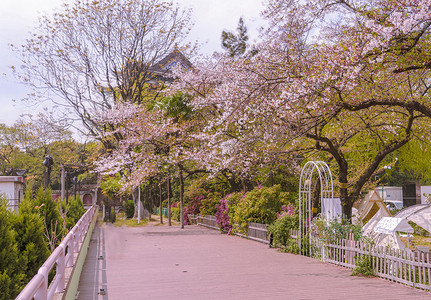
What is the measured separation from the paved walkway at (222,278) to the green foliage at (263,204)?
11.3ft

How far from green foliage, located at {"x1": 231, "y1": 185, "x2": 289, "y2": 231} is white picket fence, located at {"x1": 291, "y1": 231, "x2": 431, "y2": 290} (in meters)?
5.90

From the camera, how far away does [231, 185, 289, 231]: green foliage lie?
18375 millimetres

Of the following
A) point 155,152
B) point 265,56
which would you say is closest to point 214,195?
point 155,152

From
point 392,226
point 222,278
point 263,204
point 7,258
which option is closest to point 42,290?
point 7,258

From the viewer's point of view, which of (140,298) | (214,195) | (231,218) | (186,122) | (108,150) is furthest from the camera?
(108,150)

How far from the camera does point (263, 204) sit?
1847 centimetres

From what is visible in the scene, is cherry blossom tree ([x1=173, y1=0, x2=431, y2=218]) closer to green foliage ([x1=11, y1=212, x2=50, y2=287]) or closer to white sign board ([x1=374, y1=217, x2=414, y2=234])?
white sign board ([x1=374, y1=217, x2=414, y2=234])

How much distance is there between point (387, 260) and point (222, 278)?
3.70 meters

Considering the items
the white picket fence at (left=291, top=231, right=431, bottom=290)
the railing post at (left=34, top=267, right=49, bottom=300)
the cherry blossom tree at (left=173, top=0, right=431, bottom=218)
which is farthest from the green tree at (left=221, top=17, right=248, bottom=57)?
the railing post at (left=34, top=267, right=49, bottom=300)

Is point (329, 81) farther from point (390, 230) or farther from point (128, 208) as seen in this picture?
point (128, 208)

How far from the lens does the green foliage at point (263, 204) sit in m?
18.4

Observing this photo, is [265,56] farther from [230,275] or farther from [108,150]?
[108,150]

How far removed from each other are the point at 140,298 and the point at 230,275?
2.97m

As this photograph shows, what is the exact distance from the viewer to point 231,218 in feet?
71.4
